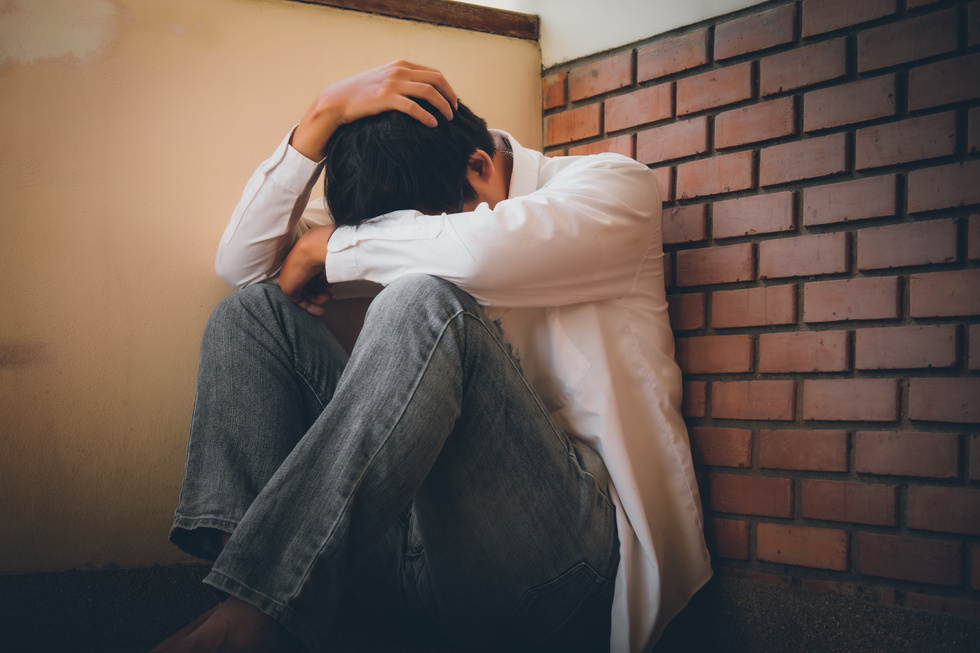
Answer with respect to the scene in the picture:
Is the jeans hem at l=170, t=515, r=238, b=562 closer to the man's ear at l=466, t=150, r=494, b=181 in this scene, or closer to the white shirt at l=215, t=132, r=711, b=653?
the white shirt at l=215, t=132, r=711, b=653

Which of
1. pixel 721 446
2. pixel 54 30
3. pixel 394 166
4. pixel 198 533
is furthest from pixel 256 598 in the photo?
pixel 54 30

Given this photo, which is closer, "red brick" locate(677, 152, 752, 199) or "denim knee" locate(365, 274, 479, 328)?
"denim knee" locate(365, 274, 479, 328)

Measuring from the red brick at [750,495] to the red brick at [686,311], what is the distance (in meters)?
0.32

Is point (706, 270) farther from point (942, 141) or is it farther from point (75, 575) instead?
point (75, 575)

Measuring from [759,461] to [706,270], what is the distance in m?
0.41

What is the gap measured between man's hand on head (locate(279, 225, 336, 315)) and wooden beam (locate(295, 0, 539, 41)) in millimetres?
621

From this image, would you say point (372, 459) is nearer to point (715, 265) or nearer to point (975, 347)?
point (715, 265)

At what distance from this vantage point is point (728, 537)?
1287mm

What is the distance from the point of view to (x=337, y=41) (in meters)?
1.50

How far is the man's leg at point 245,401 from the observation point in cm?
105

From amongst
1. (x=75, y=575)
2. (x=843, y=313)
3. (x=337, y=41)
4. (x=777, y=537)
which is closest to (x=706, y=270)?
(x=843, y=313)

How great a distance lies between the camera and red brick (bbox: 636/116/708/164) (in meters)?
1.37

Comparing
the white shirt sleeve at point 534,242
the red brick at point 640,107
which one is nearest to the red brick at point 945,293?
the white shirt sleeve at point 534,242

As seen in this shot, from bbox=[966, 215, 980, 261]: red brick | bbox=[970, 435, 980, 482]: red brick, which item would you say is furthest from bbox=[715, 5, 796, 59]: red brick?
bbox=[970, 435, 980, 482]: red brick
